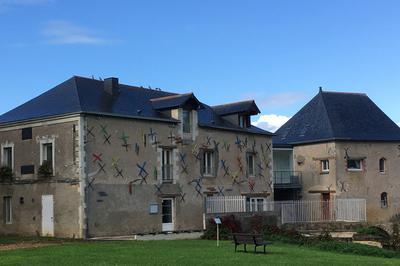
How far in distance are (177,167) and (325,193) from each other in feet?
47.6

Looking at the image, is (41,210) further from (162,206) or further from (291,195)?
(291,195)

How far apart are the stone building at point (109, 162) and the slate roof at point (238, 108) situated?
1.83 metres

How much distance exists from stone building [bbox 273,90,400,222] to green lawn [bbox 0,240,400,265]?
2154 centimetres

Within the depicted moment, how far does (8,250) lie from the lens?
23.4 meters

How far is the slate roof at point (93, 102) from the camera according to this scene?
32062mm

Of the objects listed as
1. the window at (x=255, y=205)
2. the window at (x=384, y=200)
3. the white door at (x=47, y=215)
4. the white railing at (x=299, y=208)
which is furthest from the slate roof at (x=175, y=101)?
the window at (x=384, y=200)

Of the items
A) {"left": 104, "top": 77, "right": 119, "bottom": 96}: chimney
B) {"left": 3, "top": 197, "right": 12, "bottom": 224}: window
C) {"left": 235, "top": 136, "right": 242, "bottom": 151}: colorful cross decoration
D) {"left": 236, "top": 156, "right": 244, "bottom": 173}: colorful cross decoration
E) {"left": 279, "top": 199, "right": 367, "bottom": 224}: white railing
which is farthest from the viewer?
{"left": 235, "top": 136, "right": 242, "bottom": 151}: colorful cross decoration

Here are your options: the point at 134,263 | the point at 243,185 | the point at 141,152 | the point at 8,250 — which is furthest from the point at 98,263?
the point at 243,185

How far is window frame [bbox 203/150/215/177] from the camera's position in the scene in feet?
123

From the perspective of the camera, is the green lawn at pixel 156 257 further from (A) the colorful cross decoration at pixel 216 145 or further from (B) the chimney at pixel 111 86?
(A) the colorful cross decoration at pixel 216 145

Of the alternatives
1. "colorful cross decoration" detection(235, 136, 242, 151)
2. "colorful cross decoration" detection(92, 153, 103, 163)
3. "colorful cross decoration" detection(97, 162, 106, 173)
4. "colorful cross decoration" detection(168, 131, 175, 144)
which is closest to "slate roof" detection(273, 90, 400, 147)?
"colorful cross decoration" detection(235, 136, 242, 151)

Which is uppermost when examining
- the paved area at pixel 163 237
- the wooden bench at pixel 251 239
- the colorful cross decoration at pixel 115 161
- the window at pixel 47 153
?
the window at pixel 47 153

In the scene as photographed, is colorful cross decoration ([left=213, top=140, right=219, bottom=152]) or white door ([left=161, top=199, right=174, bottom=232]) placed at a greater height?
colorful cross decoration ([left=213, top=140, right=219, bottom=152])

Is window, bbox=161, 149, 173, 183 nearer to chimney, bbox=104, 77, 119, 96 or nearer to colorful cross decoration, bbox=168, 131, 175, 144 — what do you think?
colorful cross decoration, bbox=168, 131, 175, 144
